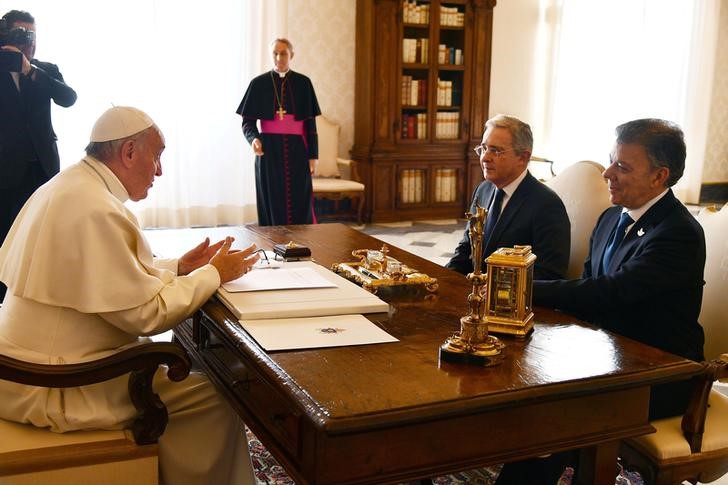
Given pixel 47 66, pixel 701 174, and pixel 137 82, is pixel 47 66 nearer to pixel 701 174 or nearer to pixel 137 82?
pixel 137 82

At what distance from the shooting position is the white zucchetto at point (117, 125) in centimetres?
211

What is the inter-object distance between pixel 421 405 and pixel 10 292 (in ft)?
3.93

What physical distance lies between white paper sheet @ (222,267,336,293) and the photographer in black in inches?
91.9

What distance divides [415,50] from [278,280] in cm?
632

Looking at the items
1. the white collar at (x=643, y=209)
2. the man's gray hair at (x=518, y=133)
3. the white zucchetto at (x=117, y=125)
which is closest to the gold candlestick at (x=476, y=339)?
the white collar at (x=643, y=209)

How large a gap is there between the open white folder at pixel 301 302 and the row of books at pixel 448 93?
254 inches

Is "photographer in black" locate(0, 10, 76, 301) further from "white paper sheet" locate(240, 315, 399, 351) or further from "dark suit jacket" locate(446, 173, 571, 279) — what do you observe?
"white paper sheet" locate(240, 315, 399, 351)

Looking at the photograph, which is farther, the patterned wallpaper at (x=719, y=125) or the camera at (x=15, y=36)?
the patterned wallpaper at (x=719, y=125)

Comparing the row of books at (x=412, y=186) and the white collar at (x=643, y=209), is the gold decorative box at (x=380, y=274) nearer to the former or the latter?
the white collar at (x=643, y=209)

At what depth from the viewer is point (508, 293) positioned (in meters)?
1.80

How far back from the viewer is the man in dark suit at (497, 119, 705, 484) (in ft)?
6.97

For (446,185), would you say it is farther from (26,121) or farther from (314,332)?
(314,332)

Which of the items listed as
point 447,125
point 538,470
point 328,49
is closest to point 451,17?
point 447,125

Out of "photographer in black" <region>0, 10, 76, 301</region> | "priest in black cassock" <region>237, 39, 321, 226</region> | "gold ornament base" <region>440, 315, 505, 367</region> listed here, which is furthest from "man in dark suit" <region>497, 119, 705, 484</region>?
"priest in black cassock" <region>237, 39, 321, 226</region>
